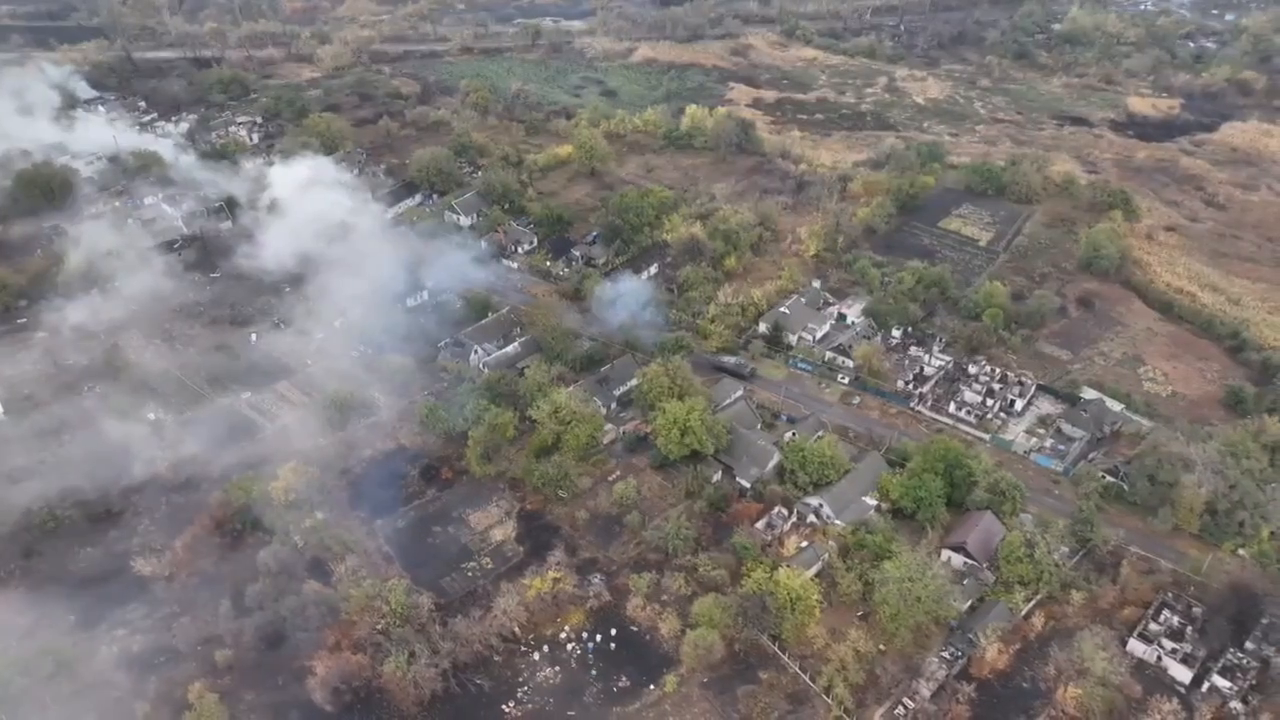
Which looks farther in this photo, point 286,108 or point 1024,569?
point 286,108

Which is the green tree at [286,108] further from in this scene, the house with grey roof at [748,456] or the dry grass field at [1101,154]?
the house with grey roof at [748,456]

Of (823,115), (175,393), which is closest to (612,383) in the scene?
(175,393)

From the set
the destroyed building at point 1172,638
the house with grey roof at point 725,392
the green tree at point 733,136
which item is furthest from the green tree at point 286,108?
the destroyed building at point 1172,638

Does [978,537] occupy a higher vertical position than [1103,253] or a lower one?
higher

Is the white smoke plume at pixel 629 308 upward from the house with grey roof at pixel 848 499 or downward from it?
downward

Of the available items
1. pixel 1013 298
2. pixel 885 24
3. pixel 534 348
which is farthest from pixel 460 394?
pixel 885 24

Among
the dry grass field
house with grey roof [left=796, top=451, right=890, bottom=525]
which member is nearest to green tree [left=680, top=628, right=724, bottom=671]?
house with grey roof [left=796, top=451, right=890, bottom=525]

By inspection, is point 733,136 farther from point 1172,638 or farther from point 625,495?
point 1172,638
